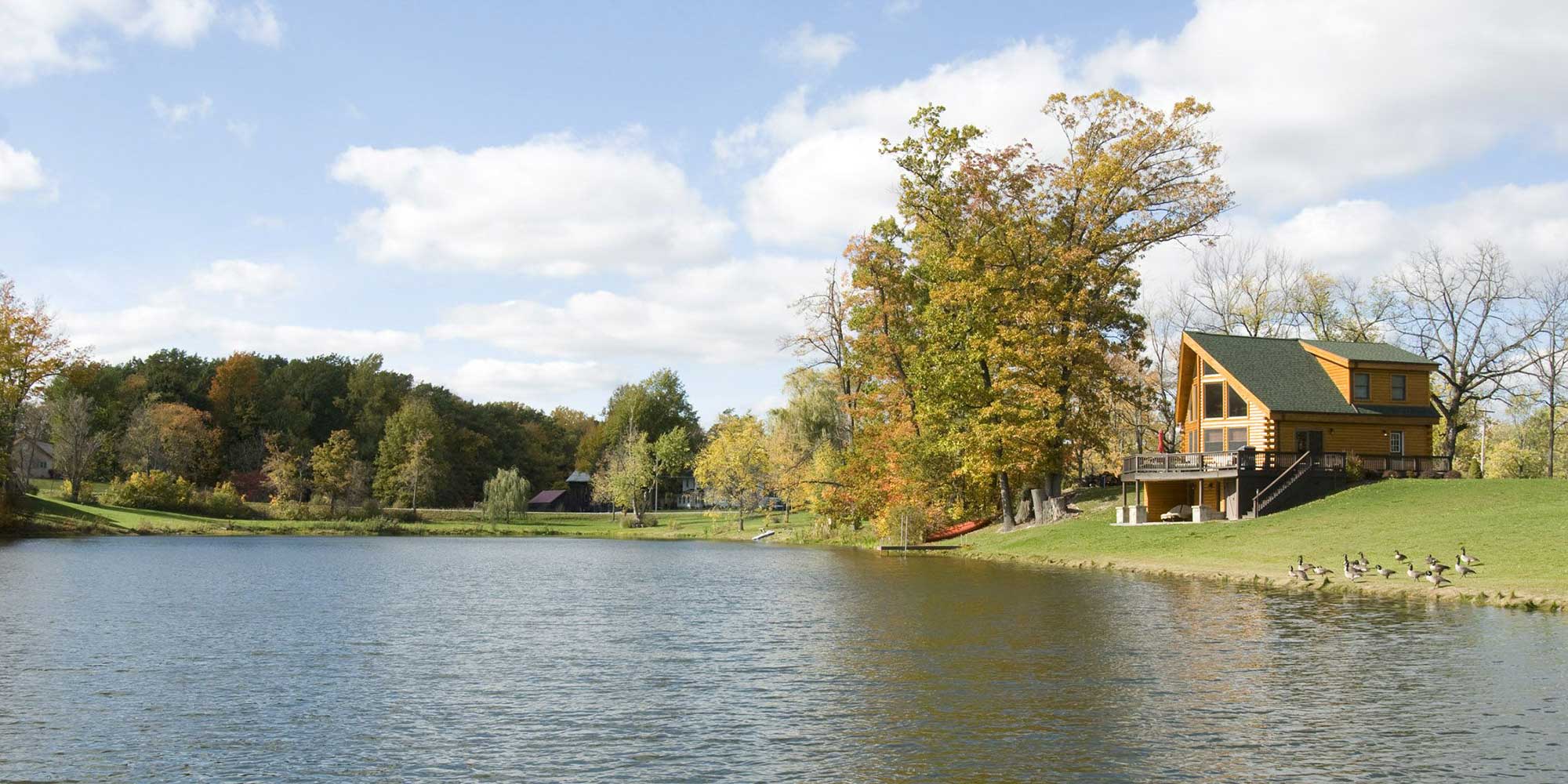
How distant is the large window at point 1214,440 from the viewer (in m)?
60.2

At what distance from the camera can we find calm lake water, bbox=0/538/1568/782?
627 inches

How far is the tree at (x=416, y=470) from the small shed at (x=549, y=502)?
29.1m

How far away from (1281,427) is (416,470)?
80310 millimetres

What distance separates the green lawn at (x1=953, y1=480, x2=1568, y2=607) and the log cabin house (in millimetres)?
2052

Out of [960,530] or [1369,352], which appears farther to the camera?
[960,530]

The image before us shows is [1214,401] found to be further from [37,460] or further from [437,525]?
[37,460]

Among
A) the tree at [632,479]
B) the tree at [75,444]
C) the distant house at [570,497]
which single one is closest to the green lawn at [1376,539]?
the tree at [632,479]

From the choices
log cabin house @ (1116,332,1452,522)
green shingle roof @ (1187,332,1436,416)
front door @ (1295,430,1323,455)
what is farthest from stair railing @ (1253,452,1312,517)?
green shingle roof @ (1187,332,1436,416)

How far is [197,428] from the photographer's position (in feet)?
363

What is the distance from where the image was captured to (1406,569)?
36.3 meters

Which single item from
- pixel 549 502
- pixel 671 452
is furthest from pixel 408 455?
pixel 549 502

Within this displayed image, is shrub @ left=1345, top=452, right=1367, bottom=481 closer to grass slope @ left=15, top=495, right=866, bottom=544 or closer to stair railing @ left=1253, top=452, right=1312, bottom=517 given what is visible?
stair railing @ left=1253, top=452, right=1312, bottom=517

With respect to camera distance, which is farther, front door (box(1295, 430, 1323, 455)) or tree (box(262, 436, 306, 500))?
tree (box(262, 436, 306, 500))

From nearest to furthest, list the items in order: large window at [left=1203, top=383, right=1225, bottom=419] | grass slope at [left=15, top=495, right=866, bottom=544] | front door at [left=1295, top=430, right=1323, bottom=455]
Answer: front door at [left=1295, top=430, right=1323, bottom=455]
large window at [left=1203, top=383, right=1225, bottom=419]
grass slope at [left=15, top=495, right=866, bottom=544]
